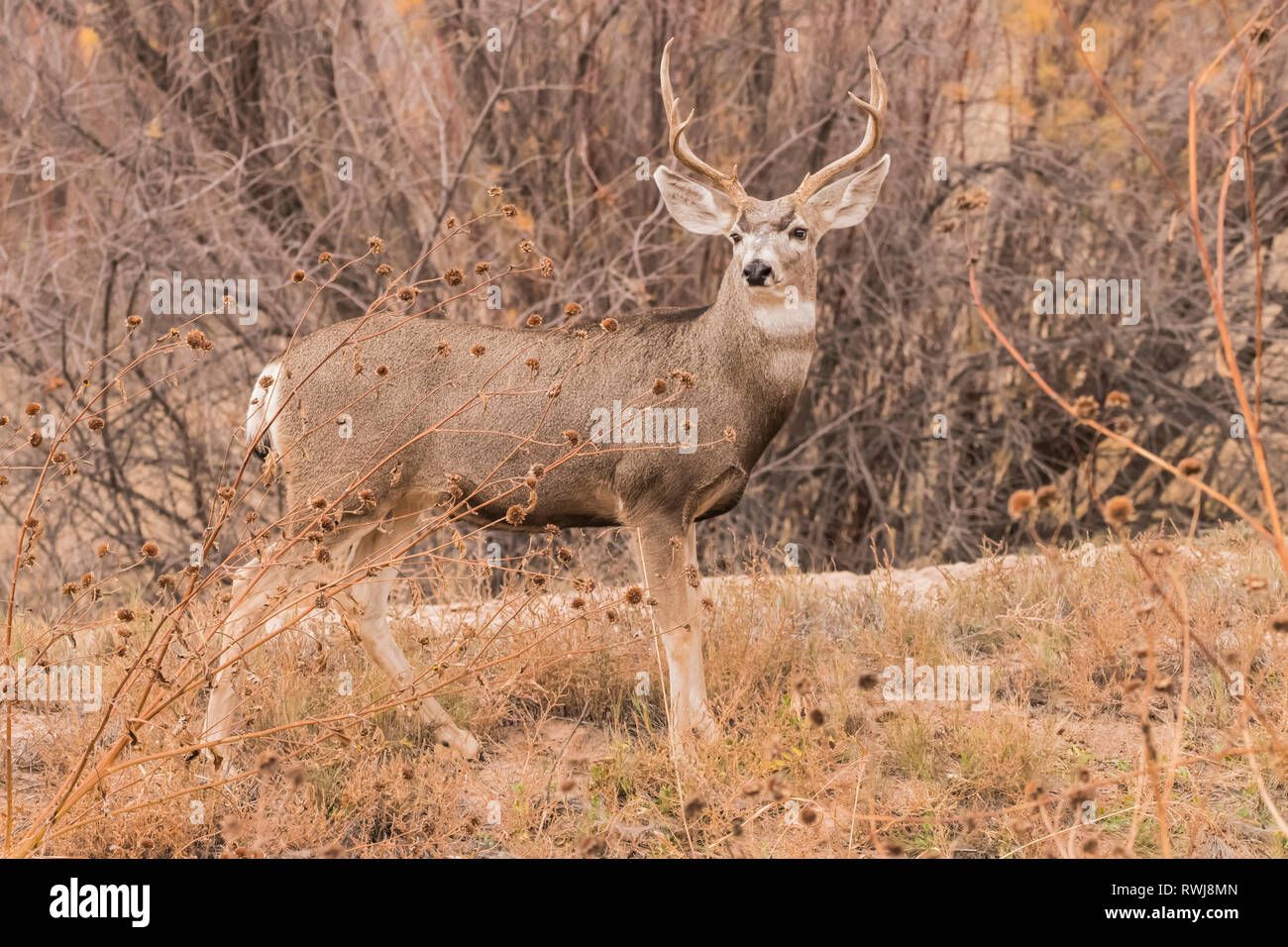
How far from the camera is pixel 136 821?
14.9ft

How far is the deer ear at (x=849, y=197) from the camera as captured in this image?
5.57m

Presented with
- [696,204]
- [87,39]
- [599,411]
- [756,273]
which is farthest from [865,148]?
[87,39]

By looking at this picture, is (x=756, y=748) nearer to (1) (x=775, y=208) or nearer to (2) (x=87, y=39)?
(1) (x=775, y=208)

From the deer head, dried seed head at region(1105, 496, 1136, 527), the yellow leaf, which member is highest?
the yellow leaf

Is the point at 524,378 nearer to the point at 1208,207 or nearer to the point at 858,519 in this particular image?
the point at 858,519

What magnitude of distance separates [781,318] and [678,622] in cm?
133

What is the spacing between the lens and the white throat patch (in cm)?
538

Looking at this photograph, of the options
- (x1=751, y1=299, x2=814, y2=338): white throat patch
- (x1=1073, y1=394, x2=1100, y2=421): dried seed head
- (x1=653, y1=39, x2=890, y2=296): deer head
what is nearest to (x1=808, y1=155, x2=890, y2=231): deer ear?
(x1=653, y1=39, x2=890, y2=296): deer head

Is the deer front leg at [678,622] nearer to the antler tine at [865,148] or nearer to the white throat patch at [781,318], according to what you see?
the white throat patch at [781,318]

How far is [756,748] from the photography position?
16.5 feet

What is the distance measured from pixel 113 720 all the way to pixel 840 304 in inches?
244

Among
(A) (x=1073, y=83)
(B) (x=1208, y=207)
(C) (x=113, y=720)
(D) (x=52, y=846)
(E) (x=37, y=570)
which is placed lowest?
(D) (x=52, y=846)

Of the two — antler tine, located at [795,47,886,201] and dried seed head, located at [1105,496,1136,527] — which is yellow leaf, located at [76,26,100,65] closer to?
antler tine, located at [795,47,886,201]

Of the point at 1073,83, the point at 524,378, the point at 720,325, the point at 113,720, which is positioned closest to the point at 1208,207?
the point at 1073,83
